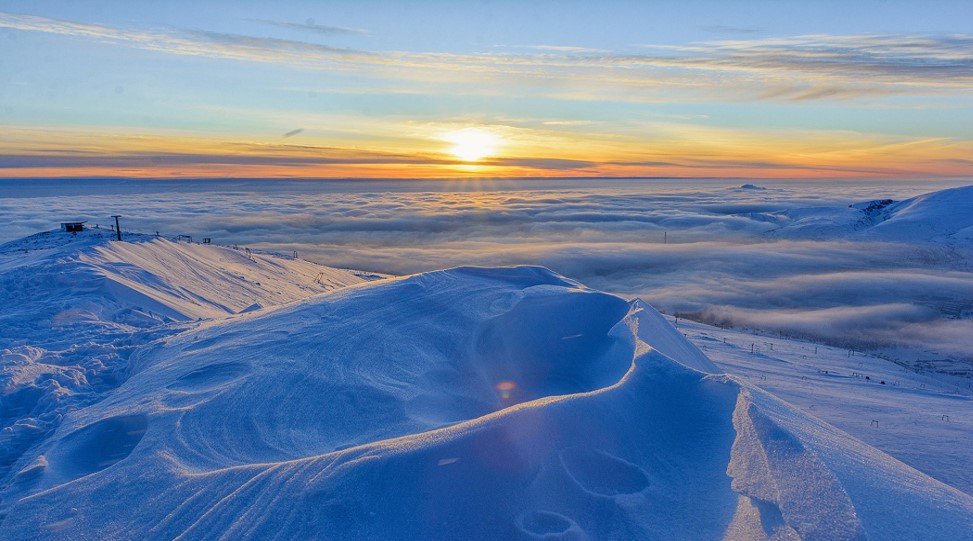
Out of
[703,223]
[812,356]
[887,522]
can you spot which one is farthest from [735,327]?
[703,223]

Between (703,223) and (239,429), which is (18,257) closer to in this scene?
(239,429)

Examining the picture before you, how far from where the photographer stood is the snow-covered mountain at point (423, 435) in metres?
3.80

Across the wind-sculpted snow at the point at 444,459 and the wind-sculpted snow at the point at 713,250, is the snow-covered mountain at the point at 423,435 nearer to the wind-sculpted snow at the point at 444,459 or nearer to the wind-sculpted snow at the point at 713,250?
the wind-sculpted snow at the point at 444,459

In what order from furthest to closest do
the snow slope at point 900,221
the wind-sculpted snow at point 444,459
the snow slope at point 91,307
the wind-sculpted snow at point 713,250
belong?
the snow slope at point 900,221, the wind-sculpted snow at point 713,250, the snow slope at point 91,307, the wind-sculpted snow at point 444,459

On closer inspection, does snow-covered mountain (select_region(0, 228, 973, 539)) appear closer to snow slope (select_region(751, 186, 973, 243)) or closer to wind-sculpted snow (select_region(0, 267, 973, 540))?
wind-sculpted snow (select_region(0, 267, 973, 540))

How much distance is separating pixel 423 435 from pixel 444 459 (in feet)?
1.36

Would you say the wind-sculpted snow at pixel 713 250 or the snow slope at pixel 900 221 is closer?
the wind-sculpted snow at pixel 713 250

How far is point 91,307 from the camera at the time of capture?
34.8ft

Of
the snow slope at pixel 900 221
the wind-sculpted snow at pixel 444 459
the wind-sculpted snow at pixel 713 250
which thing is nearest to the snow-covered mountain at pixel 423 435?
the wind-sculpted snow at pixel 444 459

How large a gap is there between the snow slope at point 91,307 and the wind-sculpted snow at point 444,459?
68 centimetres

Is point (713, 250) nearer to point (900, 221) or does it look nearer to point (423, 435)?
point (900, 221)

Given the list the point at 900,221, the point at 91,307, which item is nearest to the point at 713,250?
the point at 900,221

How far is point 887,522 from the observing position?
3.53 m

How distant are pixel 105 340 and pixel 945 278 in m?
50.1
